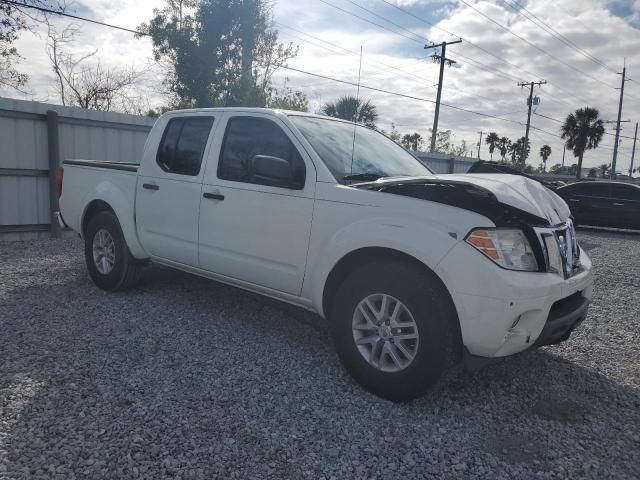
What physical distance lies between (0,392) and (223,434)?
59.9 inches

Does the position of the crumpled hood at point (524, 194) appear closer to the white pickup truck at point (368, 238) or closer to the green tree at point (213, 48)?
the white pickup truck at point (368, 238)

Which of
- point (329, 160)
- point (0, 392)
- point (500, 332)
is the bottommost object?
point (0, 392)

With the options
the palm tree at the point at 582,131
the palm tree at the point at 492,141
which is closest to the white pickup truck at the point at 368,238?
the palm tree at the point at 582,131

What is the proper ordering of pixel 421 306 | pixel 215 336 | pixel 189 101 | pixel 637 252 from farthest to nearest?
1. pixel 189 101
2. pixel 637 252
3. pixel 215 336
4. pixel 421 306

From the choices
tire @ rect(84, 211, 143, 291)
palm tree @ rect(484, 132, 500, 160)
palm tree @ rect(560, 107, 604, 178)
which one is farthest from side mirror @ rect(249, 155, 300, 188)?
palm tree @ rect(484, 132, 500, 160)

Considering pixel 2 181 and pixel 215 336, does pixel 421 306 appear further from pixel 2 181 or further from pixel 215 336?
pixel 2 181

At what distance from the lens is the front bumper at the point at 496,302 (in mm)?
2707

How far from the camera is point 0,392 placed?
10.0 ft

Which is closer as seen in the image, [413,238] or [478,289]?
[478,289]

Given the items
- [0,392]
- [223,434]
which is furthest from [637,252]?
[0,392]

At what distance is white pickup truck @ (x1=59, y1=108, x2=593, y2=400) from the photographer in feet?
9.22

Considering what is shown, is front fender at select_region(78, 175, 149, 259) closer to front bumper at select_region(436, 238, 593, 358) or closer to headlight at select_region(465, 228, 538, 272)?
front bumper at select_region(436, 238, 593, 358)

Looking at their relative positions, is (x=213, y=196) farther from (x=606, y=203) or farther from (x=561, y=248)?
(x=606, y=203)

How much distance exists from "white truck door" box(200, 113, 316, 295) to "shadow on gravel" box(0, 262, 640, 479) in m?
0.70
